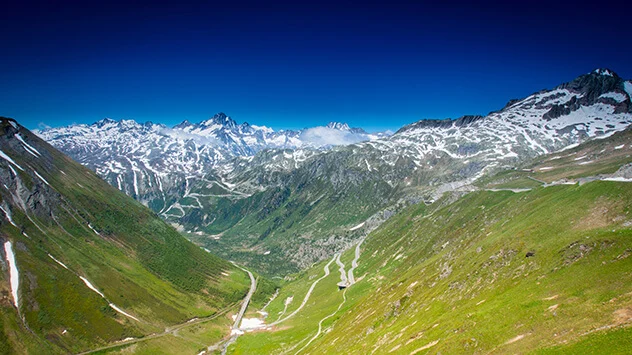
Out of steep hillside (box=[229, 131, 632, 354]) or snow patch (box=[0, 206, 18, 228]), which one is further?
snow patch (box=[0, 206, 18, 228])

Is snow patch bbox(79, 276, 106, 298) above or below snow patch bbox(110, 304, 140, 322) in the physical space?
above

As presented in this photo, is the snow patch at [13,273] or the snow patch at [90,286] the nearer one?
the snow patch at [13,273]

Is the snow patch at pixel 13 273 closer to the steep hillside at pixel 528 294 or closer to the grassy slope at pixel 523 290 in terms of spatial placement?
the steep hillside at pixel 528 294

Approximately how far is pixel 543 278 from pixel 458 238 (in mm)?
91293

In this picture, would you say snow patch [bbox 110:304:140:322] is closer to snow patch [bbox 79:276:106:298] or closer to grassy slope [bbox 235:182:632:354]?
snow patch [bbox 79:276:106:298]

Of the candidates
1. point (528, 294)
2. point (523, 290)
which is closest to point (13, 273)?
point (523, 290)

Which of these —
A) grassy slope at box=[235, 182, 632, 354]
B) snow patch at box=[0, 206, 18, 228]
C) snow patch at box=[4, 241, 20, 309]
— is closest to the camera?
grassy slope at box=[235, 182, 632, 354]

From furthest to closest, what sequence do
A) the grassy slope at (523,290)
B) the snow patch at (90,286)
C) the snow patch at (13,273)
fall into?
the snow patch at (90,286) → the snow patch at (13,273) → the grassy slope at (523,290)

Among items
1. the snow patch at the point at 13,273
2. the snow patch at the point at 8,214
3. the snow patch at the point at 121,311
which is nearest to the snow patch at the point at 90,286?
the snow patch at the point at 121,311

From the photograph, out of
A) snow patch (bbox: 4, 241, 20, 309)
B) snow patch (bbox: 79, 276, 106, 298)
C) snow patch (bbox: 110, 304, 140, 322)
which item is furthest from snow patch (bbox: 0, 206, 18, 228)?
snow patch (bbox: 110, 304, 140, 322)

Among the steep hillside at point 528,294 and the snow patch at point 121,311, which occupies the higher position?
the steep hillside at point 528,294

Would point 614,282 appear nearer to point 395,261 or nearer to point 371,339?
point 371,339

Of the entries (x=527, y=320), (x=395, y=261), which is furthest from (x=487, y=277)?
→ (x=395, y=261)

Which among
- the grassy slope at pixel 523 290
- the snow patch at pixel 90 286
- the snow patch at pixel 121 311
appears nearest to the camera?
the grassy slope at pixel 523 290
